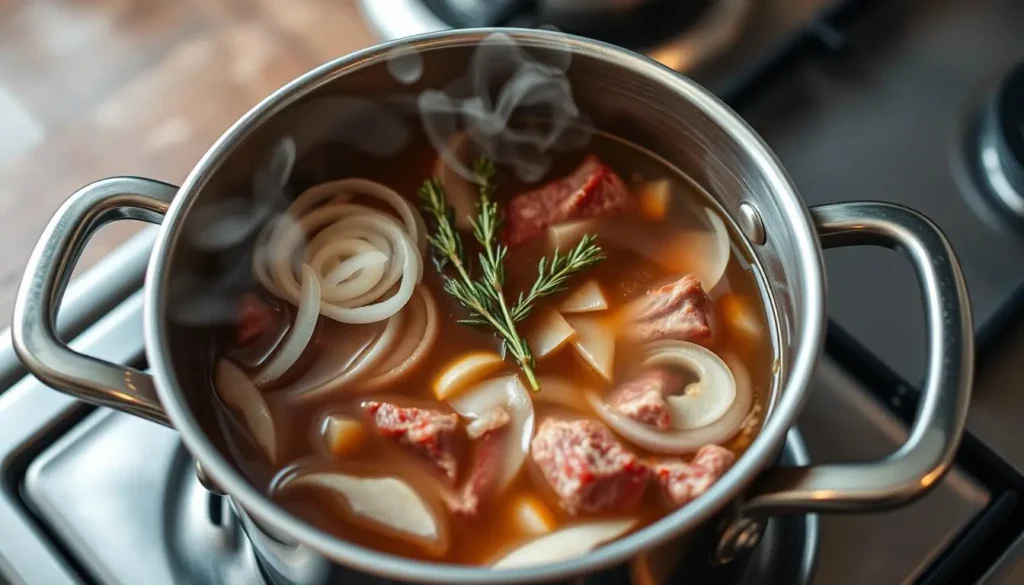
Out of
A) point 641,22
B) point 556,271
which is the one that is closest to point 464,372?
point 556,271

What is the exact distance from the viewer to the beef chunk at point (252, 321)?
3.07 feet

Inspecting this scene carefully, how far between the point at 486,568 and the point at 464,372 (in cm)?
31

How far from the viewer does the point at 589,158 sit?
3.45 ft

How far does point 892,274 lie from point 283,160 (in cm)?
70

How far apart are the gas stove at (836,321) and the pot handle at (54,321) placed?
0.28m

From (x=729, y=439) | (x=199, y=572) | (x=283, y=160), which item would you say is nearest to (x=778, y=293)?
(x=729, y=439)

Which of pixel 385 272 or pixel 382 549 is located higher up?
pixel 385 272

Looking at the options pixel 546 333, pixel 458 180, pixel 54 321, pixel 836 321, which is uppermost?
pixel 54 321

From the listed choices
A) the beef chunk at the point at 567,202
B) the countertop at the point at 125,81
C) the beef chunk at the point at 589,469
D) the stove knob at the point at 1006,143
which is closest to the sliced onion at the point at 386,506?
the beef chunk at the point at 589,469

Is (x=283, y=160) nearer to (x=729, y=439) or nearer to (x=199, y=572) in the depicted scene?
(x=199, y=572)

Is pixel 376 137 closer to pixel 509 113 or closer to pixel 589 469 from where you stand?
pixel 509 113

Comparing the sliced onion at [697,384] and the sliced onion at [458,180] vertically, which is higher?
the sliced onion at [458,180]

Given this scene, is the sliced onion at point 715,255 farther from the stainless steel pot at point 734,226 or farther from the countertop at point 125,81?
the countertop at point 125,81

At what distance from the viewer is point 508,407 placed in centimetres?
90
